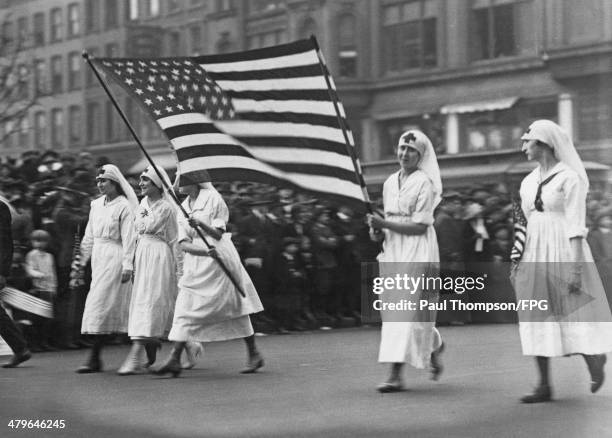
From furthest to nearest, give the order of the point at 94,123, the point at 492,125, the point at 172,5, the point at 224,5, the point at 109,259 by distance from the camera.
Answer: the point at 94,123, the point at 492,125, the point at 109,259, the point at 224,5, the point at 172,5

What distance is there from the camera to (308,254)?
1323cm

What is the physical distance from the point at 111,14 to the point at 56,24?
61cm

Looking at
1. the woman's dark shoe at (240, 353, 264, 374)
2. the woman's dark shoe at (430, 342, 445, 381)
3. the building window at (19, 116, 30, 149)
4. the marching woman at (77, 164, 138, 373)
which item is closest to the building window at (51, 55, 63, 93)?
the building window at (19, 116, 30, 149)

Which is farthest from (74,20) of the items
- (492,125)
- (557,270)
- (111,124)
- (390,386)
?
(557,270)

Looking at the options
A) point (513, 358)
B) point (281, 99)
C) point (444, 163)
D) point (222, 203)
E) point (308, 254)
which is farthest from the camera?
point (308, 254)

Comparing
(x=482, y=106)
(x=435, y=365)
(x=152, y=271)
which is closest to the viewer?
(x=435, y=365)

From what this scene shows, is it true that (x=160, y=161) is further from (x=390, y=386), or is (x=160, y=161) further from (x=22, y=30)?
(x=390, y=386)

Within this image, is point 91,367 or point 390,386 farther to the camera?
point 91,367

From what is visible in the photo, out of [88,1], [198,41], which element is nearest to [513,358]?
[198,41]

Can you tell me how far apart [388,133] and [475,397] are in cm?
313

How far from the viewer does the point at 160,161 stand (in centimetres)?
1109

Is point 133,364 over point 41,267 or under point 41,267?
under

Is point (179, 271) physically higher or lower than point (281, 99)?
lower

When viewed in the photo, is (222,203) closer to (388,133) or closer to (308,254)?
(388,133)
